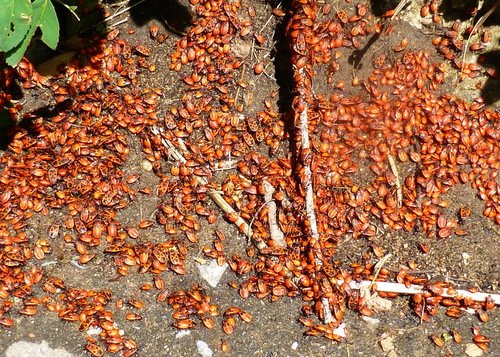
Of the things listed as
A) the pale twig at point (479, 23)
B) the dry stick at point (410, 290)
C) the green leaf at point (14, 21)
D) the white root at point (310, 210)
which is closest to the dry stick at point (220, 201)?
the white root at point (310, 210)

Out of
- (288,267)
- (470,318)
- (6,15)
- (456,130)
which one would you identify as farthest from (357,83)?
(6,15)

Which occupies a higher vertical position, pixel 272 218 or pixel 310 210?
pixel 310 210

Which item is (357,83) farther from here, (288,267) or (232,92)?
(288,267)

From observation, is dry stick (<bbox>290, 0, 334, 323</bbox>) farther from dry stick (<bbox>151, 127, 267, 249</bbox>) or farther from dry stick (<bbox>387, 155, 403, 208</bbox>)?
dry stick (<bbox>387, 155, 403, 208</bbox>)

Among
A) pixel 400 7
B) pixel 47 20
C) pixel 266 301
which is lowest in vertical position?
pixel 266 301

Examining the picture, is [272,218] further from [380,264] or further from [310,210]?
[380,264]

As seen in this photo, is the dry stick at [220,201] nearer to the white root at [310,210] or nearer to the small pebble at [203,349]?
the white root at [310,210]

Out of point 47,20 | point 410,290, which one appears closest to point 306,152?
point 410,290
